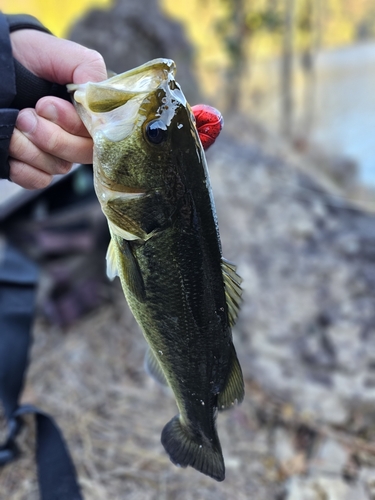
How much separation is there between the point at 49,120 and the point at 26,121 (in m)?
0.06

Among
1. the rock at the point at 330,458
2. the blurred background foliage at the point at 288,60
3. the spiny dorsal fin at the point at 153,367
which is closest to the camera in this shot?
the spiny dorsal fin at the point at 153,367

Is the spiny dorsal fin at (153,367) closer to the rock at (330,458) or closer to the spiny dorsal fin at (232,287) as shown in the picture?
the spiny dorsal fin at (232,287)

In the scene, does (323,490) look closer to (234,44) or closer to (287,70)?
(287,70)

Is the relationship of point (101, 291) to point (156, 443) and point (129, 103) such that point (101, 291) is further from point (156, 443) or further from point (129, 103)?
point (129, 103)

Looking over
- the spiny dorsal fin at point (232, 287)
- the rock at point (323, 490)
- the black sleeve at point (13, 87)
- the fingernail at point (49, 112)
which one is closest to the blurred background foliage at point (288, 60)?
the rock at point (323, 490)

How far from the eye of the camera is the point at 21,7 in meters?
6.32

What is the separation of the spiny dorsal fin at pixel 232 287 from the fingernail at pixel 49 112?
0.59 meters

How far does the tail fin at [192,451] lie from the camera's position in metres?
1.15

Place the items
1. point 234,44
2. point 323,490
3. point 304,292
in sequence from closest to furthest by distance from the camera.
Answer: point 323,490 < point 304,292 < point 234,44

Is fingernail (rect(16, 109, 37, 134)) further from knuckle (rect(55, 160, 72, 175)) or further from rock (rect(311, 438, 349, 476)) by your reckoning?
rock (rect(311, 438, 349, 476))

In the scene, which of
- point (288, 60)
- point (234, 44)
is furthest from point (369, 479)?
point (234, 44)

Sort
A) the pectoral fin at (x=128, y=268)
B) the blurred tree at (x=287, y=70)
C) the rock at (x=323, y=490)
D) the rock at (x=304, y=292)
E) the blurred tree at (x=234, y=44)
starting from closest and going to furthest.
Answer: the pectoral fin at (x=128, y=268)
the rock at (x=323, y=490)
the rock at (x=304, y=292)
the blurred tree at (x=287, y=70)
the blurred tree at (x=234, y=44)

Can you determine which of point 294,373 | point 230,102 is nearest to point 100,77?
point 294,373

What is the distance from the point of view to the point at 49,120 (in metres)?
1.13
